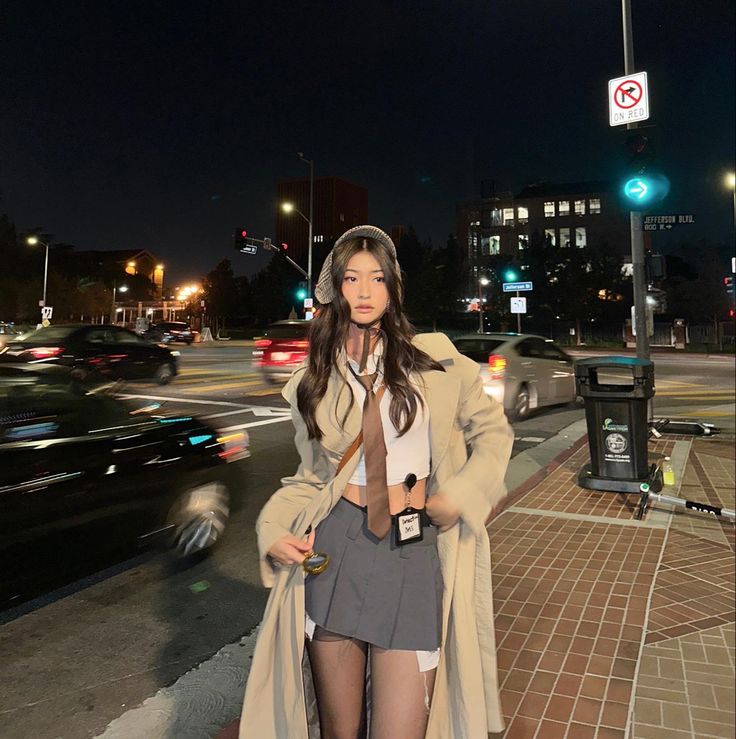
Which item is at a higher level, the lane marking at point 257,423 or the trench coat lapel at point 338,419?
the trench coat lapel at point 338,419

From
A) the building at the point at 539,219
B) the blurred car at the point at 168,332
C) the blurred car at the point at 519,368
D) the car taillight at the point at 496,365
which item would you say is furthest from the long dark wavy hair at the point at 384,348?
the building at the point at 539,219

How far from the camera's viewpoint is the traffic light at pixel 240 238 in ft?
83.5

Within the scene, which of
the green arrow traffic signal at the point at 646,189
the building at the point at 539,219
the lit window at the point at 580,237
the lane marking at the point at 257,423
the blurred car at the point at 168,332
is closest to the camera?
the green arrow traffic signal at the point at 646,189

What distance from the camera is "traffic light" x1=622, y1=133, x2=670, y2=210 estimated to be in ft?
23.9

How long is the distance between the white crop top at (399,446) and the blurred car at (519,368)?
332 inches

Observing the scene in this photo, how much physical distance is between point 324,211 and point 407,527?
290 feet

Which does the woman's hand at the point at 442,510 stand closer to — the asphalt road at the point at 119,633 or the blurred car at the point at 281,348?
the asphalt road at the point at 119,633

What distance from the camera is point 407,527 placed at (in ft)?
5.38

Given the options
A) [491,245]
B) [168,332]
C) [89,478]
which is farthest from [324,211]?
[89,478]

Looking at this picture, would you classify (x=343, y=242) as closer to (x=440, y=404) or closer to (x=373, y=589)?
(x=440, y=404)

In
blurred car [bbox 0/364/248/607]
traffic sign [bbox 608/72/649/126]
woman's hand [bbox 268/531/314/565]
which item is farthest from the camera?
traffic sign [bbox 608/72/649/126]

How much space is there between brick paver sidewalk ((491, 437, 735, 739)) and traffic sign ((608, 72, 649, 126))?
189 inches

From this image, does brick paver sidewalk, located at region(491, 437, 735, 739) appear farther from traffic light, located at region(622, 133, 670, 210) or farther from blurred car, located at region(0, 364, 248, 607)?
traffic light, located at region(622, 133, 670, 210)

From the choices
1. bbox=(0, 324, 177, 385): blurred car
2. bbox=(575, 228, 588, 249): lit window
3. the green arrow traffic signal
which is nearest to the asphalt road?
the green arrow traffic signal
